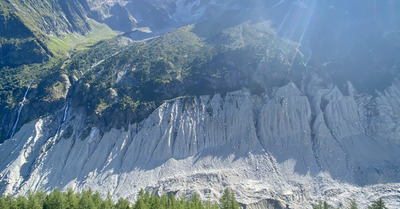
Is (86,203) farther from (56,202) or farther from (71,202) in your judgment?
(56,202)

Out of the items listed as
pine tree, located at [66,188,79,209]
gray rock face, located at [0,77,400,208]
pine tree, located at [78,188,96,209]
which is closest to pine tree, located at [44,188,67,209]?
pine tree, located at [66,188,79,209]

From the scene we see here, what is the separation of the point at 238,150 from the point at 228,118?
12.8 meters

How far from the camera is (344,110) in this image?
96938 mm

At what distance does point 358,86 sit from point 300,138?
3152 cm

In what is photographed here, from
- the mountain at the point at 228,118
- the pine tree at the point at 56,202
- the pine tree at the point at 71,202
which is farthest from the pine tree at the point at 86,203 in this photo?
the mountain at the point at 228,118

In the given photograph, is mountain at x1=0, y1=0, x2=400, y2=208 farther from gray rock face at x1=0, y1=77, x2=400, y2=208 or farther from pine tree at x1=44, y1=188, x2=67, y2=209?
pine tree at x1=44, y1=188, x2=67, y2=209

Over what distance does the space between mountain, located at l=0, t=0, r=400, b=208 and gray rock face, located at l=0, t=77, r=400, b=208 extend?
363 millimetres

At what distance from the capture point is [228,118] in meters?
99.9

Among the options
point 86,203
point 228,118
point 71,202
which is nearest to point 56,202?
point 71,202

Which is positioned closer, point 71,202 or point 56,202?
point 56,202

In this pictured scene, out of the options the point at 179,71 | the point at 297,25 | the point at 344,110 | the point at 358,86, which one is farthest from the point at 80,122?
the point at 297,25

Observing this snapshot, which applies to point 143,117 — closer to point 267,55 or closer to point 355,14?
point 267,55

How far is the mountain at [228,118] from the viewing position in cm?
8156

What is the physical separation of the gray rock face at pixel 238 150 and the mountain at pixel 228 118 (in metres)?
0.36
